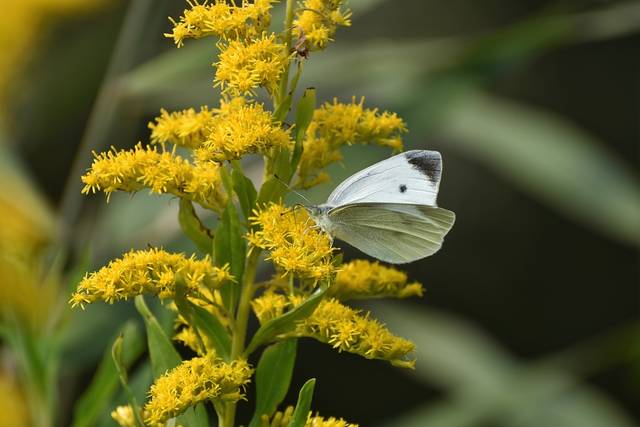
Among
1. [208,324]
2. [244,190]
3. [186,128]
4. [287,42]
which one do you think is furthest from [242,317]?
[287,42]

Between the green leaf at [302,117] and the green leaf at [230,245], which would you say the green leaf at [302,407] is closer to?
the green leaf at [230,245]

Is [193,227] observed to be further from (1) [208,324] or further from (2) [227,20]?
(2) [227,20]

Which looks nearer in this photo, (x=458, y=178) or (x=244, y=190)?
(x=244, y=190)

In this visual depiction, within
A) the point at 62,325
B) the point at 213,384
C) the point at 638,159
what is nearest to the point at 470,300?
the point at 638,159

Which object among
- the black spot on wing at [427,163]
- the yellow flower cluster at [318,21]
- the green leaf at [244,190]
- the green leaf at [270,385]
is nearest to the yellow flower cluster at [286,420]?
the green leaf at [270,385]

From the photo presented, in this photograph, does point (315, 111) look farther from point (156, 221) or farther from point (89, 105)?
point (89, 105)

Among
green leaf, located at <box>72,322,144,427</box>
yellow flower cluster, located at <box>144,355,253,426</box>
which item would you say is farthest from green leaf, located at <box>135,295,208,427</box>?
green leaf, located at <box>72,322,144,427</box>

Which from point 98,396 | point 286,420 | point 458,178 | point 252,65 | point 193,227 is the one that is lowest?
point 458,178
